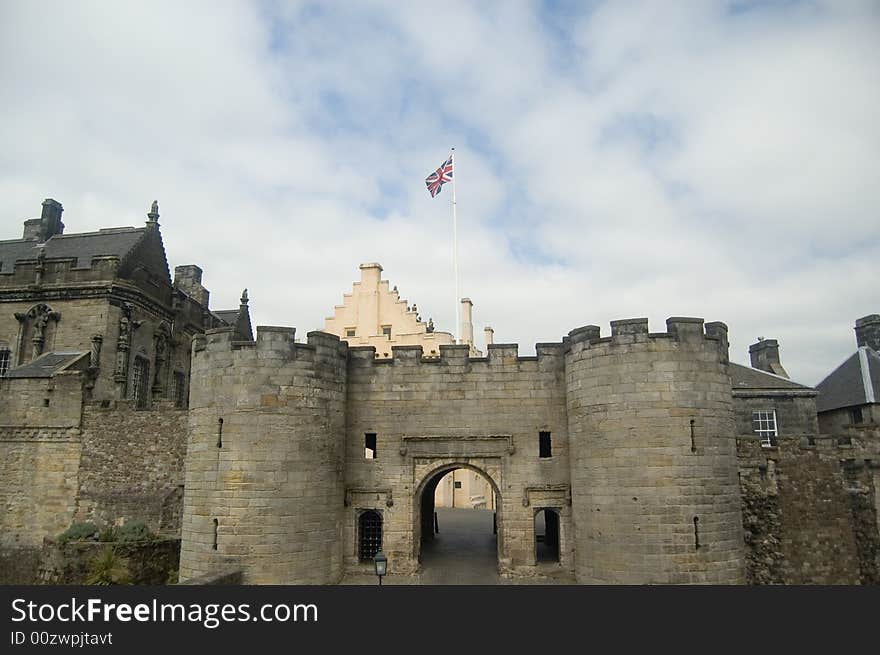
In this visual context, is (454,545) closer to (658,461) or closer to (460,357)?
(460,357)

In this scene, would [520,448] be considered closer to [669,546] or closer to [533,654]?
[669,546]

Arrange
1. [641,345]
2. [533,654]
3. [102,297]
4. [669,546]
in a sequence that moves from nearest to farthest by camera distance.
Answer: [533,654] → [669,546] → [641,345] → [102,297]

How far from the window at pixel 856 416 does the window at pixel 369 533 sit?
19.6 meters

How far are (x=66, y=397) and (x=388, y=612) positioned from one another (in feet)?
61.4

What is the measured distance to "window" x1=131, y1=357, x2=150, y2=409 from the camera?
27.3 meters

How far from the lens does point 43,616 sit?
34.4 feet

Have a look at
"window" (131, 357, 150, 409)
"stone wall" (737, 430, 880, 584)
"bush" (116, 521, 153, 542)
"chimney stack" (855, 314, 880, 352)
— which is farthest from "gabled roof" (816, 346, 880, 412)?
"window" (131, 357, 150, 409)

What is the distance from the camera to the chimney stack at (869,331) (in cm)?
2735

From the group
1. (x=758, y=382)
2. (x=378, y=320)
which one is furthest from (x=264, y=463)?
(x=378, y=320)

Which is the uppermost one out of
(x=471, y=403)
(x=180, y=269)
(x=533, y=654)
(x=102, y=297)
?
(x=180, y=269)

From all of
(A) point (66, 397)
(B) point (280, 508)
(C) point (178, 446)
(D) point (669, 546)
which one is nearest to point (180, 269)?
(A) point (66, 397)

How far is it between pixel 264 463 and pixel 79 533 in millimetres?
10134

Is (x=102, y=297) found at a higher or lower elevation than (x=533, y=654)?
higher

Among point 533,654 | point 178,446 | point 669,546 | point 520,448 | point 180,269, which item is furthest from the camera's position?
point 180,269
